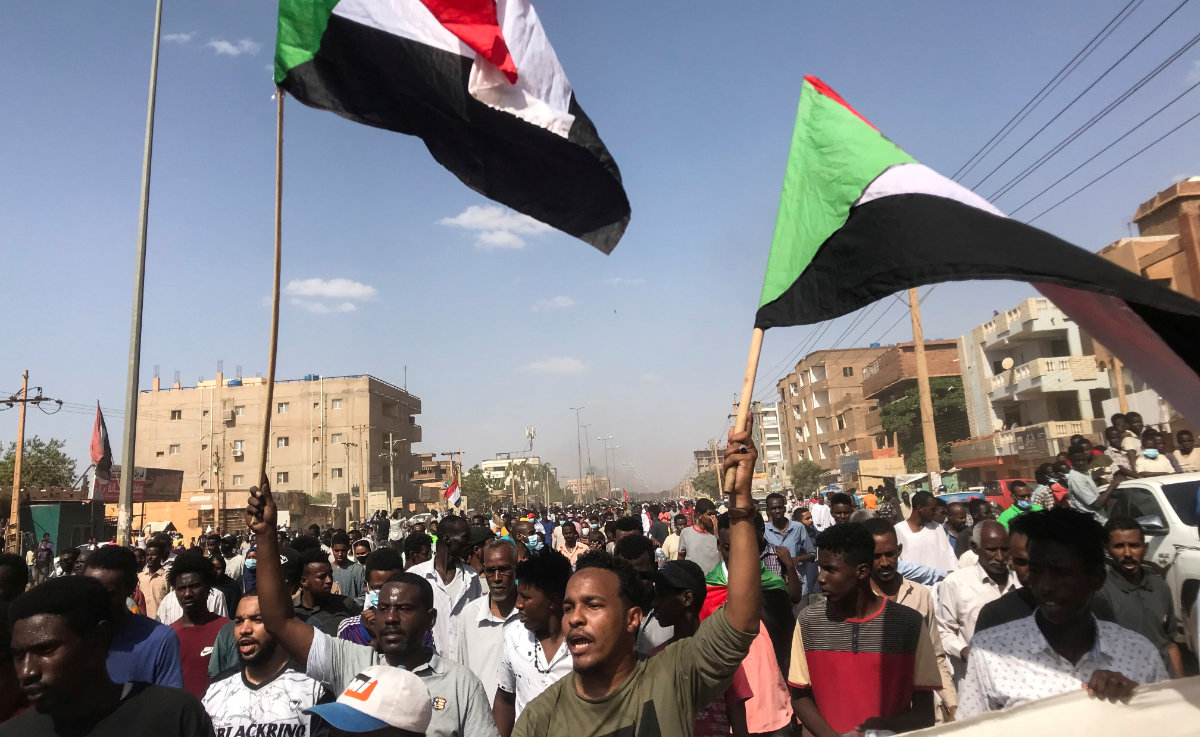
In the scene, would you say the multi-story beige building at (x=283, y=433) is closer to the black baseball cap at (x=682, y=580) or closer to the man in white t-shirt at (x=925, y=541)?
the man in white t-shirt at (x=925, y=541)

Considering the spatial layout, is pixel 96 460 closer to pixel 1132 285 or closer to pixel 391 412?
pixel 1132 285

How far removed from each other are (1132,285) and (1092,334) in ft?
0.92

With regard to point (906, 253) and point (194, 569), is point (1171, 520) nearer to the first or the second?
point (906, 253)

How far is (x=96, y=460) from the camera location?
750 inches

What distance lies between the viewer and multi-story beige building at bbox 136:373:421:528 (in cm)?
7362

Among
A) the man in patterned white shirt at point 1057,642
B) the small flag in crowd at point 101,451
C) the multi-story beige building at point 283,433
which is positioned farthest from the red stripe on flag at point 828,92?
the multi-story beige building at point 283,433

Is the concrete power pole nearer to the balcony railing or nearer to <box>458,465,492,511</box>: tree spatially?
the balcony railing

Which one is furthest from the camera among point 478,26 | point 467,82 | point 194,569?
point 194,569

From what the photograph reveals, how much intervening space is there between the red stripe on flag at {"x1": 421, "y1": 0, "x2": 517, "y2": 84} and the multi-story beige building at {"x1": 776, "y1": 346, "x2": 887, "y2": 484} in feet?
223

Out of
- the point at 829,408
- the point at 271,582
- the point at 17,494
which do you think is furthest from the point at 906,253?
the point at 829,408

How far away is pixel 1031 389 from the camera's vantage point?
3894 cm

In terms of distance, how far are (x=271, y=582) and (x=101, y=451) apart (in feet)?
61.7

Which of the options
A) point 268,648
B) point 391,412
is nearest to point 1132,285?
point 268,648

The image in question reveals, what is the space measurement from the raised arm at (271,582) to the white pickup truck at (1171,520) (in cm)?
767
